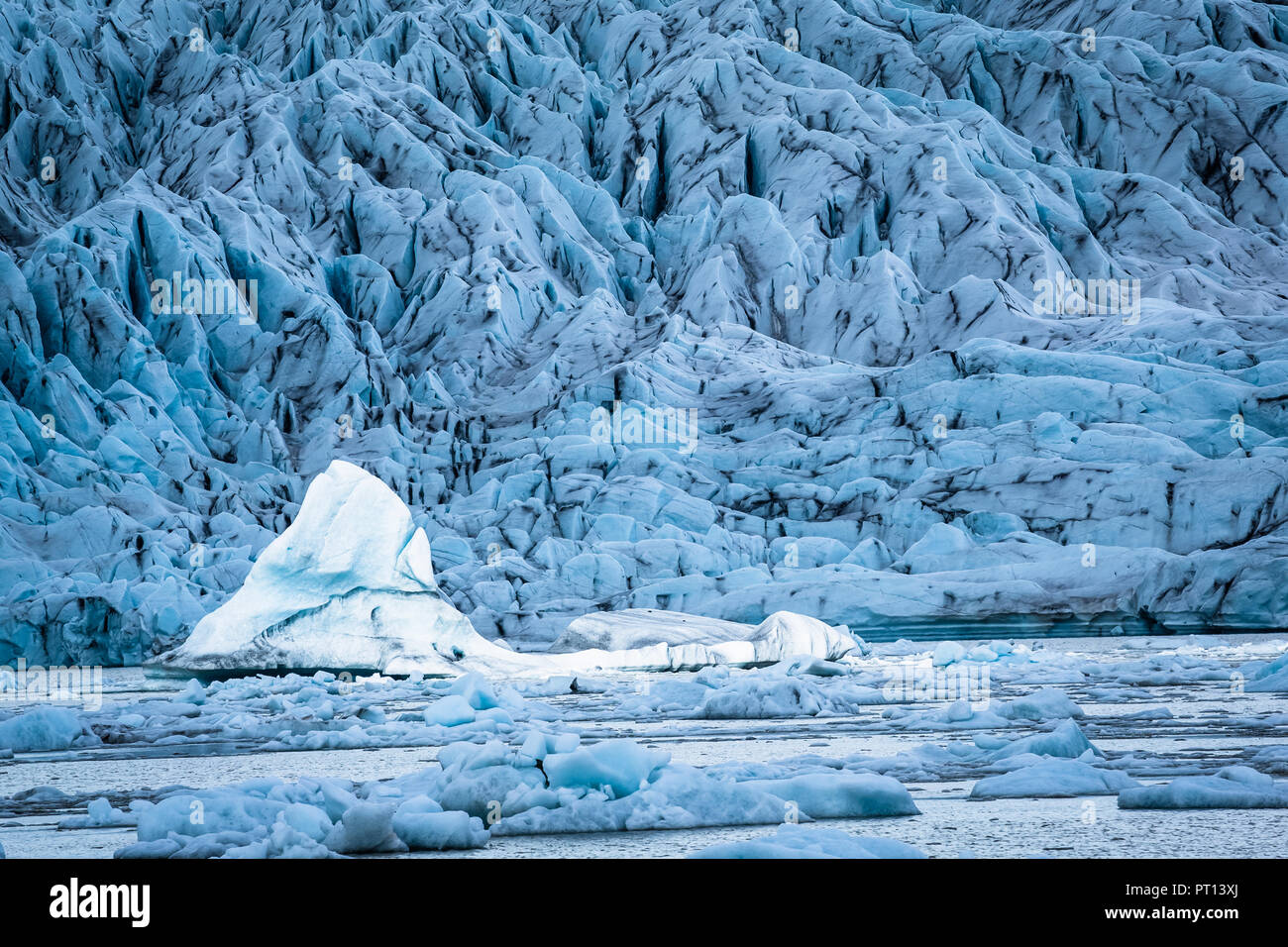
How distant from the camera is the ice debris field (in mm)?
5492

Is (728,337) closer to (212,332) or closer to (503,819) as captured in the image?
(212,332)

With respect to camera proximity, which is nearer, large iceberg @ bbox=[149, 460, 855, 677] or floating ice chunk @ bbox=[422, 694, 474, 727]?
floating ice chunk @ bbox=[422, 694, 474, 727]

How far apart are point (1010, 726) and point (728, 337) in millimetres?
23225

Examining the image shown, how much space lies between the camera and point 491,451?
1008 inches

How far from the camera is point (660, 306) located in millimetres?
32219

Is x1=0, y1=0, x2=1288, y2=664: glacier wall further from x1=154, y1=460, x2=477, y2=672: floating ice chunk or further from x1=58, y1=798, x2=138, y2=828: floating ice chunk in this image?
x1=58, y1=798, x2=138, y2=828: floating ice chunk

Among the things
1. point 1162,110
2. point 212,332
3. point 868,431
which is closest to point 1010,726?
point 868,431

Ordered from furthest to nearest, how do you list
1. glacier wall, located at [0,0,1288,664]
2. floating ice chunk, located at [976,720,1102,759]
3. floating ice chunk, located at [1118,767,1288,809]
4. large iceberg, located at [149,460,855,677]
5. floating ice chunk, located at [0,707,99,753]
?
glacier wall, located at [0,0,1288,664], large iceberg, located at [149,460,855,677], floating ice chunk, located at [0,707,99,753], floating ice chunk, located at [976,720,1102,759], floating ice chunk, located at [1118,767,1288,809]

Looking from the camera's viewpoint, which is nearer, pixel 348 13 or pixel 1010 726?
pixel 1010 726

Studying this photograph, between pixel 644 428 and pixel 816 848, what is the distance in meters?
21.5

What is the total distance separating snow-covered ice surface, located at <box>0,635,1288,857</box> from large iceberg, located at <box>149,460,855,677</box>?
293 cm

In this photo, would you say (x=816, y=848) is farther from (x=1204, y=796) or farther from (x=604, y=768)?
(x=1204, y=796)

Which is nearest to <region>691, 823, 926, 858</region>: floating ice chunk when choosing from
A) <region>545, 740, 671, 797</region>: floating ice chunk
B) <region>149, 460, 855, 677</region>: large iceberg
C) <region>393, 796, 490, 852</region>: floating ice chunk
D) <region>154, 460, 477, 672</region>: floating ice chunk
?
<region>393, 796, 490, 852</region>: floating ice chunk
